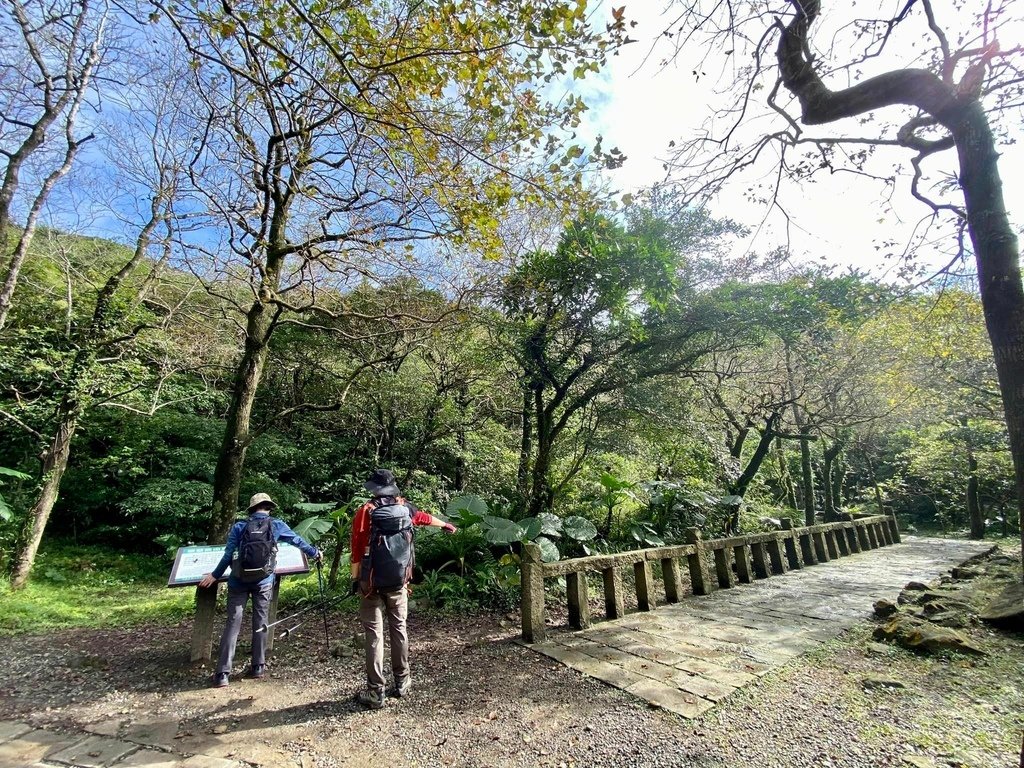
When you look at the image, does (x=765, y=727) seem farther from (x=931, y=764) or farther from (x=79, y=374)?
(x=79, y=374)

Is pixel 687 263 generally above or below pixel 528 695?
above

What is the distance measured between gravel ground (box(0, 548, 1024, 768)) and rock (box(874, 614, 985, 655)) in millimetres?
103

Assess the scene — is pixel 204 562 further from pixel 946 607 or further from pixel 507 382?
pixel 946 607

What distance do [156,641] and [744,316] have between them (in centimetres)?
863

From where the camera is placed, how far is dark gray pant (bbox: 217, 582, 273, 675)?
12.4ft

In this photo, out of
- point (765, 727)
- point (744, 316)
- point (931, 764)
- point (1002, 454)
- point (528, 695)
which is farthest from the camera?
point (1002, 454)

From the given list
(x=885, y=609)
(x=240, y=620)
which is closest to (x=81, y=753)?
(x=240, y=620)

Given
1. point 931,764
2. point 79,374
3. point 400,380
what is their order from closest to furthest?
point 931,764 < point 79,374 < point 400,380

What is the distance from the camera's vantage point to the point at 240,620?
3.89 m

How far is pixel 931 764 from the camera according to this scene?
7.92ft

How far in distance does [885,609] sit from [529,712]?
4177mm

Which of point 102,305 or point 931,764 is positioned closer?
point 931,764

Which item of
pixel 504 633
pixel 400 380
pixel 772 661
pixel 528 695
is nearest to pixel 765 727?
pixel 772 661

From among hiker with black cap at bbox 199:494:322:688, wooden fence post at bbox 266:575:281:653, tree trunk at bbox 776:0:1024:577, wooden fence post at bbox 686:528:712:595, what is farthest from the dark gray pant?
tree trunk at bbox 776:0:1024:577
